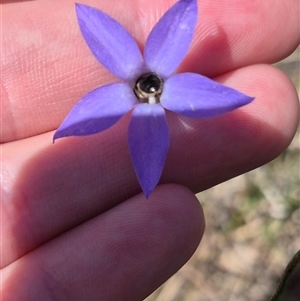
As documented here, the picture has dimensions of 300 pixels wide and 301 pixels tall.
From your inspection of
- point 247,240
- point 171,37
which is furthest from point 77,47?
point 247,240

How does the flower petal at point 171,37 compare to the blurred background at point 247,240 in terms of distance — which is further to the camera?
the blurred background at point 247,240

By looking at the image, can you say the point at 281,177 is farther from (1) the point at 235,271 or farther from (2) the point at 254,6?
(2) the point at 254,6

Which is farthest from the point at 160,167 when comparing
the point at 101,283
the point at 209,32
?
the point at 209,32

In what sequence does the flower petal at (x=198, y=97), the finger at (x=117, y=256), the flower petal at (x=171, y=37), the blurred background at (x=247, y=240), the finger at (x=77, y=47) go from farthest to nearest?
the blurred background at (x=247, y=240), the finger at (x=77, y=47), the finger at (x=117, y=256), the flower petal at (x=171, y=37), the flower petal at (x=198, y=97)

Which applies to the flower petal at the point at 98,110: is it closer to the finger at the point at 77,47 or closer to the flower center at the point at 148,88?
the flower center at the point at 148,88

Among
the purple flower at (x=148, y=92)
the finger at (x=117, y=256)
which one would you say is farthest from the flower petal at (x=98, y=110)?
the finger at (x=117, y=256)

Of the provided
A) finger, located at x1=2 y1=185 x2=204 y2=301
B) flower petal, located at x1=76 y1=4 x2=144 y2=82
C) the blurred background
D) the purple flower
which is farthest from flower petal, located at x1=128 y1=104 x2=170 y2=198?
the blurred background
